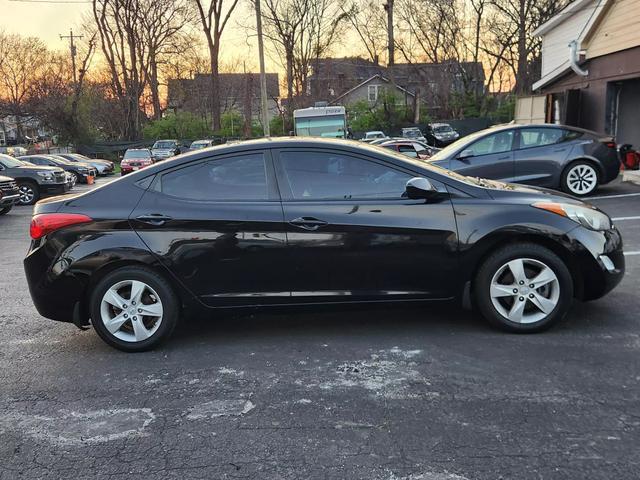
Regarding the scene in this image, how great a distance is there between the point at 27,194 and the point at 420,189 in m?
16.0

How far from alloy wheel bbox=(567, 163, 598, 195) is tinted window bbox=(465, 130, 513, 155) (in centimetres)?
133

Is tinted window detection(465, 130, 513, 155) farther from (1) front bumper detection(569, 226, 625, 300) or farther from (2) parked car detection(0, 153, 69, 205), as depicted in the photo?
(2) parked car detection(0, 153, 69, 205)

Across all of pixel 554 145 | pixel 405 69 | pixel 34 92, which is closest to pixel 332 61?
pixel 405 69

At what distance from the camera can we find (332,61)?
52125mm

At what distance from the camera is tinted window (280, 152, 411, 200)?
14.1 ft

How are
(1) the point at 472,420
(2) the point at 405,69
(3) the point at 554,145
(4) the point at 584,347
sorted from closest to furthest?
(1) the point at 472,420 < (4) the point at 584,347 < (3) the point at 554,145 < (2) the point at 405,69

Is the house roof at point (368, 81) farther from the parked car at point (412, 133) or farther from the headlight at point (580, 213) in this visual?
the headlight at point (580, 213)

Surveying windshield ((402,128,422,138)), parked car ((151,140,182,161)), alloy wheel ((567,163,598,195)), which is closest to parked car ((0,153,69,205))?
alloy wheel ((567,163,598,195))

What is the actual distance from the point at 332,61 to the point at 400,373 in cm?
5143

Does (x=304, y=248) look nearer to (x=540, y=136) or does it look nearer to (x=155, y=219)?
(x=155, y=219)

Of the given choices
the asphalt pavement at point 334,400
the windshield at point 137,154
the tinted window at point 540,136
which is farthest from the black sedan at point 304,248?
the windshield at point 137,154

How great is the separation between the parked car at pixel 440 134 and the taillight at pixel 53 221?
34.7 m

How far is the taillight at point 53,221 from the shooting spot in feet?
13.8

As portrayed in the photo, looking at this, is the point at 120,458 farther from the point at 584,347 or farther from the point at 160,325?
the point at 584,347
